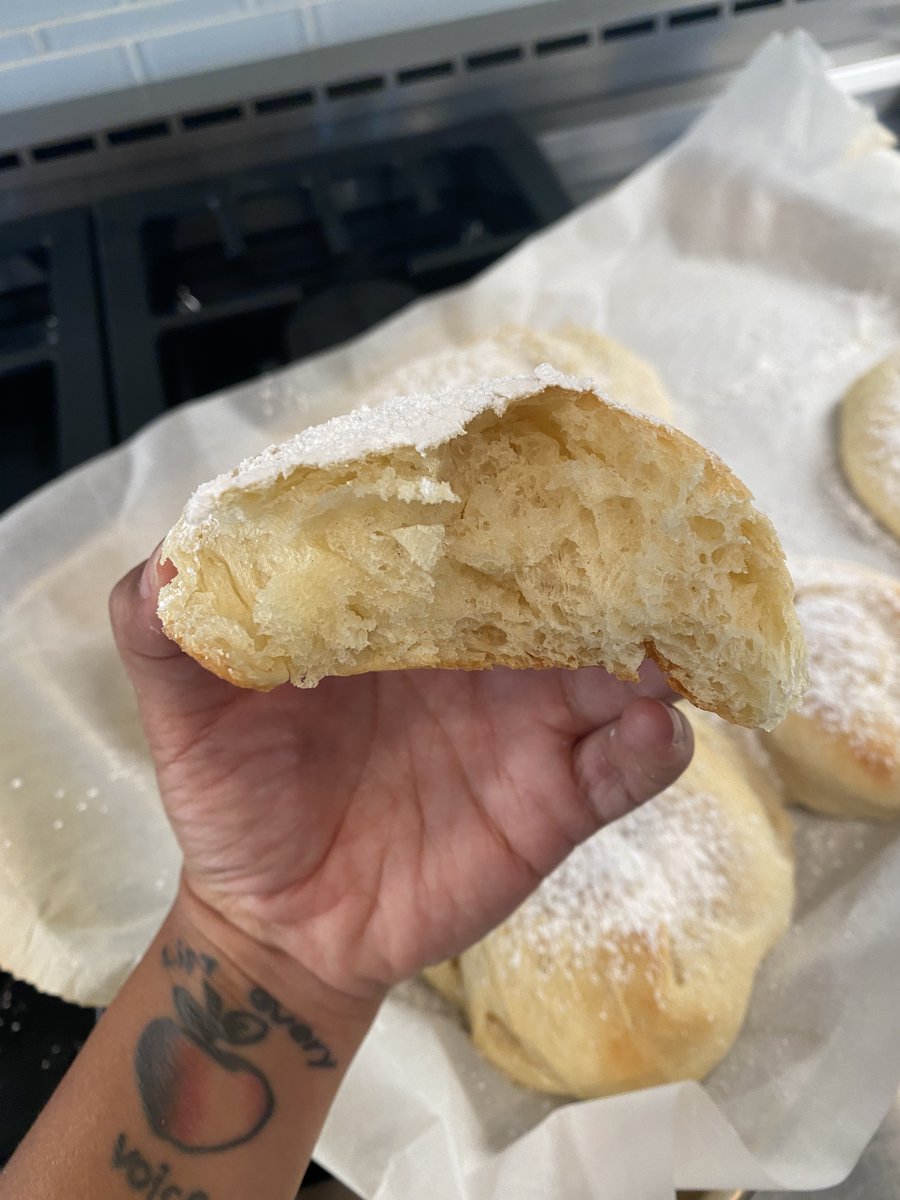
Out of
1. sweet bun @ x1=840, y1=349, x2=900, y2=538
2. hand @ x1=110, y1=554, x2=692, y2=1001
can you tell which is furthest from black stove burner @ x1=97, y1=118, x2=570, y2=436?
hand @ x1=110, y1=554, x2=692, y2=1001

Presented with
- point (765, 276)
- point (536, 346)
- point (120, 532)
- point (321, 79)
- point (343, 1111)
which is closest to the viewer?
point (343, 1111)

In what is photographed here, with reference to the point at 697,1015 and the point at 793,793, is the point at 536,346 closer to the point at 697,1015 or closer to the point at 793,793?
the point at 793,793

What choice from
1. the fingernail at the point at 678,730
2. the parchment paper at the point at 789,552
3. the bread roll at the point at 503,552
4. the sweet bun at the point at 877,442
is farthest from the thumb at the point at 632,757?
the sweet bun at the point at 877,442

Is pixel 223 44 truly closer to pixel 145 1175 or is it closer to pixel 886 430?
pixel 886 430

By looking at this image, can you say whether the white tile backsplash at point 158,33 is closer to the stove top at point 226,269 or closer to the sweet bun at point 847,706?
the stove top at point 226,269

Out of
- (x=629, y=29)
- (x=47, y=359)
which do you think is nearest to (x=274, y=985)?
(x=47, y=359)

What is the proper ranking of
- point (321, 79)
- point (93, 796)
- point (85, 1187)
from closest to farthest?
point (85, 1187) → point (93, 796) → point (321, 79)

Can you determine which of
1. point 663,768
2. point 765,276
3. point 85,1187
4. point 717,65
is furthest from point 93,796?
point 717,65
